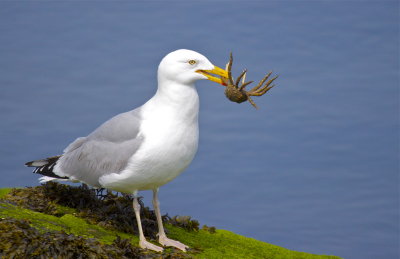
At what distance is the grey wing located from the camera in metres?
7.17

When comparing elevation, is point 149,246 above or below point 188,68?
below

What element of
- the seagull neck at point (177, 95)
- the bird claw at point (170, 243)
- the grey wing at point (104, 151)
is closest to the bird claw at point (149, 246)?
the bird claw at point (170, 243)

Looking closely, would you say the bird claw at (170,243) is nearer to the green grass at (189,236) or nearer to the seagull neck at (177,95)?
the green grass at (189,236)

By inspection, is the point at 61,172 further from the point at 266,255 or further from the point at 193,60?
the point at 266,255

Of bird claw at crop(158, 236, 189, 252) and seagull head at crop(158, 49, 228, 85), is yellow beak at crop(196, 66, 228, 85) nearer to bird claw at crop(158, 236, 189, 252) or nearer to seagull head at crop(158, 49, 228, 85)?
seagull head at crop(158, 49, 228, 85)

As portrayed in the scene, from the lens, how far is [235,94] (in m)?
7.12

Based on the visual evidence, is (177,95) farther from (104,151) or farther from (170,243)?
(170,243)

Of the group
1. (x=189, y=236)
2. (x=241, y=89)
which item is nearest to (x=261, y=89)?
(x=241, y=89)

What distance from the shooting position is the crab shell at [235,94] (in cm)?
711

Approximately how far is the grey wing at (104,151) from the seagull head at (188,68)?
58 centimetres

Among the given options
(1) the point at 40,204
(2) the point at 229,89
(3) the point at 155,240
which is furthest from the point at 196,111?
(1) the point at 40,204

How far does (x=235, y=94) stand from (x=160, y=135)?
83 centimetres

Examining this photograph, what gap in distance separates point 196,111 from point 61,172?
5.44ft

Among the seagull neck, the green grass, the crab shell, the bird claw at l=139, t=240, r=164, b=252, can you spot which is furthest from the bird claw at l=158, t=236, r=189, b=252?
the crab shell
